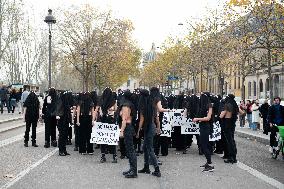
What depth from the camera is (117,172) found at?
447 inches

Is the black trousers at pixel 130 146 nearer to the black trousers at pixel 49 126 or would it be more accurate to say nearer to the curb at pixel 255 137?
the black trousers at pixel 49 126

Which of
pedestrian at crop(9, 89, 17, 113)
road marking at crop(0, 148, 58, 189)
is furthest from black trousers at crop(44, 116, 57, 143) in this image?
pedestrian at crop(9, 89, 17, 113)

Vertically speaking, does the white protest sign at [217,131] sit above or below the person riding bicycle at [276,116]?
below

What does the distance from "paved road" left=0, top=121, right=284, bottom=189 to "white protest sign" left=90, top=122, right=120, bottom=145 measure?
0.57m

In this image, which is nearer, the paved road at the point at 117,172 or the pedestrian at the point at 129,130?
the paved road at the point at 117,172

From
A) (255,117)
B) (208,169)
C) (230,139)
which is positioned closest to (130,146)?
(208,169)

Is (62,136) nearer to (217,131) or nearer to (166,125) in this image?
(166,125)

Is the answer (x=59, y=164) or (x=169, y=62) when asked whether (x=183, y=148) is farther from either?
(x=169, y=62)

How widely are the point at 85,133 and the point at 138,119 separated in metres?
3.54

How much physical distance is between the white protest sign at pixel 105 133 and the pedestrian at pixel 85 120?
152cm

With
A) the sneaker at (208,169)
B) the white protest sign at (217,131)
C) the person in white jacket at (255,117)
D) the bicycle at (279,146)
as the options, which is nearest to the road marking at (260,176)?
the sneaker at (208,169)

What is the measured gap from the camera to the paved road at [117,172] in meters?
9.77

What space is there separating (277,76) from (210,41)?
18.3 meters

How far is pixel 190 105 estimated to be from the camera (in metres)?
14.4
